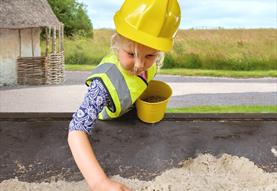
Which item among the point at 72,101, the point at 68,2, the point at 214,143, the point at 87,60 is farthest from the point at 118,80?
the point at 68,2

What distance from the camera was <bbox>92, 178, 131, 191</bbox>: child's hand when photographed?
0.70 metres

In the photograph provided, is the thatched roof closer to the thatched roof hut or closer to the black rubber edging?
the thatched roof hut

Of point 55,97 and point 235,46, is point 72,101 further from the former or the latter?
point 235,46

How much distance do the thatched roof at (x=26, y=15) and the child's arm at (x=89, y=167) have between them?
7.39 ft

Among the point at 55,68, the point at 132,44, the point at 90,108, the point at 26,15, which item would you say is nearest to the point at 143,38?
the point at 132,44

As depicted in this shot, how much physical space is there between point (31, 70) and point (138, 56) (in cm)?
228

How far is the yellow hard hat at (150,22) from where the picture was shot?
2.70 ft

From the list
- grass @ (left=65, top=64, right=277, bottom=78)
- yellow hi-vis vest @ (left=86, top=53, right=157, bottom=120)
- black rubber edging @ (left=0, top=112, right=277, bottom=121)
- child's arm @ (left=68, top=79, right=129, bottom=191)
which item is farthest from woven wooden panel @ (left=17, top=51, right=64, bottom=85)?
child's arm @ (left=68, top=79, right=129, bottom=191)

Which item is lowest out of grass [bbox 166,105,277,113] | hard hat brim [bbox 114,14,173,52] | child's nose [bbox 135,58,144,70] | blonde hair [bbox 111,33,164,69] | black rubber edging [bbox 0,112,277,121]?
grass [bbox 166,105,277,113]

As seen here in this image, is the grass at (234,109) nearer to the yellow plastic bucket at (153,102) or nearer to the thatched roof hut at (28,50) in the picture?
the thatched roof hut at (28,50)

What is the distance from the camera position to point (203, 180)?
115cm

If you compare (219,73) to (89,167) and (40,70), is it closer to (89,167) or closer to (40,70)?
(40,70)

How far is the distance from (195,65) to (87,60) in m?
0.67

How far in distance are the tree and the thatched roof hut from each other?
7 centimetres
